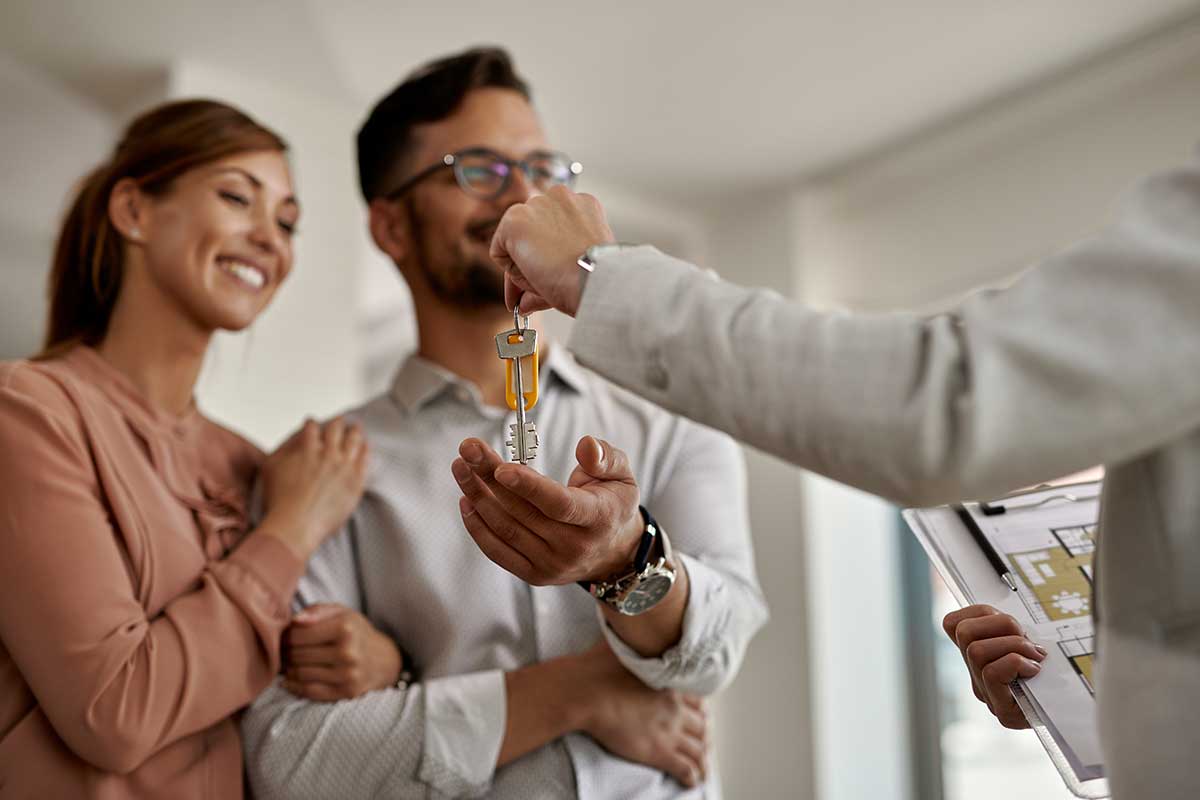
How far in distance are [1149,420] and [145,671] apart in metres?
0.91

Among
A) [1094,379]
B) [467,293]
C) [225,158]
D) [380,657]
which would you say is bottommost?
[380,657]

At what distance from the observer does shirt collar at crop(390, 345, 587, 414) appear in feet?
4.52

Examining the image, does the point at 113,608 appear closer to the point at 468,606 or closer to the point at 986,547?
the point at 468,606

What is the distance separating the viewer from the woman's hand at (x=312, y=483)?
1201 millimetres

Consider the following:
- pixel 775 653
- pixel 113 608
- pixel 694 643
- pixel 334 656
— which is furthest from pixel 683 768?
pixel 775 653

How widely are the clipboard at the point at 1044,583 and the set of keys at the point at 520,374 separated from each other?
0.33 metres

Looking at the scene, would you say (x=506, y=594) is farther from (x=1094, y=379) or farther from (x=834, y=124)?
(x=834, y=124)

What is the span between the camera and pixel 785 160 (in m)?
3.12

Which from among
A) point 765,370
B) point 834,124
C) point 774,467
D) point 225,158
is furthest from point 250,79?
point 765,370

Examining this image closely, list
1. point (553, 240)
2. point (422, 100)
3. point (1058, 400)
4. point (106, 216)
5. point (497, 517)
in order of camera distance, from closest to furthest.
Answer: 1. point (1058, 400)
2. point (553, 240)
3. point (497, 517)
4. point (106, 216)
5. point (422, 100)

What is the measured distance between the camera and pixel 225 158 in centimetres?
136

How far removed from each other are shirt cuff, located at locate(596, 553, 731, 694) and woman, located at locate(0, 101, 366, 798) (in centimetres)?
39

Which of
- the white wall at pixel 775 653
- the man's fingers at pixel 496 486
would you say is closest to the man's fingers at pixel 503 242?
the man's fingers at pixel 496 486

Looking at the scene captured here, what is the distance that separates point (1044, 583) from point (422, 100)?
106cm
